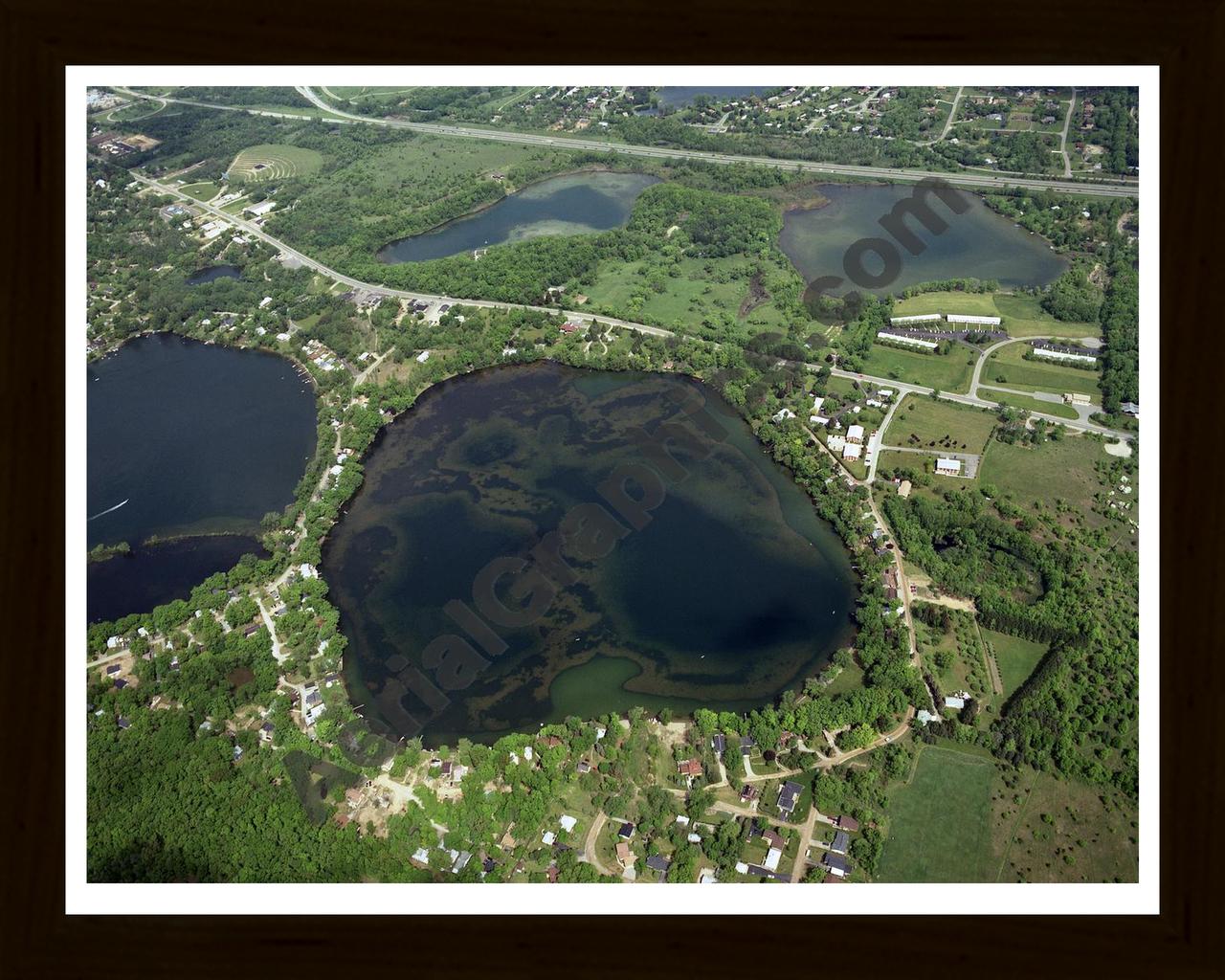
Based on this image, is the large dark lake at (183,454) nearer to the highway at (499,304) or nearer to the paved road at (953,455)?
the highway at (499,304)

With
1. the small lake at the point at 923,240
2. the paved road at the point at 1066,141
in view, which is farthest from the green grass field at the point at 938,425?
the paved road at the point at 1066,141

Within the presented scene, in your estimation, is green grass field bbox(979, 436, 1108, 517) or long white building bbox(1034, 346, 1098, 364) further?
long white building bbox(1034, 346, 1098, 364)

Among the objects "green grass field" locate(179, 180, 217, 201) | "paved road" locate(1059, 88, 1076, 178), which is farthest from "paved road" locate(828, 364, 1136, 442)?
"green grass field" locate(179, 180, 217, 201)

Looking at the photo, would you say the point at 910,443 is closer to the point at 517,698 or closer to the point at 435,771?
the point at 517,698

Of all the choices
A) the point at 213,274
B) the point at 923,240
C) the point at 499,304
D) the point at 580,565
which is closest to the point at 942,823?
the point at 580,565

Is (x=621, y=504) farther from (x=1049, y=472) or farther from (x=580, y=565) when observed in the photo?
(x=1049, y=472)

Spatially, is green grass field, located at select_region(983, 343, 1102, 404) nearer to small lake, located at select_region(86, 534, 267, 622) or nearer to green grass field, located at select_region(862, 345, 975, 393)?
green grass field, located at select_region(862, 345, 975, 393)
